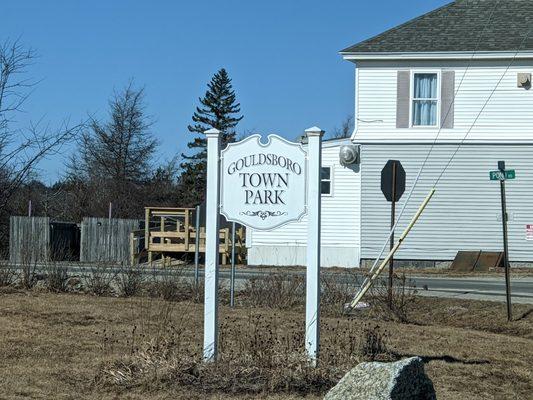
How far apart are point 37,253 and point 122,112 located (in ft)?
121

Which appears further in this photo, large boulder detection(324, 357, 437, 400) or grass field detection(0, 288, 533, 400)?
grass field detection(0, 288, 533, 400)

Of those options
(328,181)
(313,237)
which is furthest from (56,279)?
(328,181)

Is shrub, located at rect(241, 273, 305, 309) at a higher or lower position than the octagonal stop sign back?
lower

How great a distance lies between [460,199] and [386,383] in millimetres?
24479

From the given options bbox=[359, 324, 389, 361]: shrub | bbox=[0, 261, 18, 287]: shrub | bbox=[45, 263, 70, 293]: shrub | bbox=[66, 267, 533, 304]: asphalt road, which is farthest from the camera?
bbox=[66, 267, 533, 304]: asphalt road

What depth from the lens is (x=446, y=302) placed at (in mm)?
15883

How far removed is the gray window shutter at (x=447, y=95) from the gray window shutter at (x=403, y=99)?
1159mm

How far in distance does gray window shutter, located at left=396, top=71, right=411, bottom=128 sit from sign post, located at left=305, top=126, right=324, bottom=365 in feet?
71.3

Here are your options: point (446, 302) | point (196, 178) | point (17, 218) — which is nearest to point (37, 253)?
point (446, 302)

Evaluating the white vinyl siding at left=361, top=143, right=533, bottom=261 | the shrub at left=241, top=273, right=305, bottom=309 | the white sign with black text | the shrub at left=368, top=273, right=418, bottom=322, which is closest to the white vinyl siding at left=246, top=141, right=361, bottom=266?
the white vinyl siding at left=361, top=143, right=533, bottom=261

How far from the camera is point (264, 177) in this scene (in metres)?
9.14

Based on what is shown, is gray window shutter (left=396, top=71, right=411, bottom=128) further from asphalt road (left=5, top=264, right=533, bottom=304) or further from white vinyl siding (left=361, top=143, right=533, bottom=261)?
asphalt road (left=5, top=264, right=533, bottom=304)

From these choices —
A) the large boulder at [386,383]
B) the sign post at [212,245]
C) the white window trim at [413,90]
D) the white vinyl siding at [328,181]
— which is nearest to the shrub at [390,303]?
the sign post at [212,245]

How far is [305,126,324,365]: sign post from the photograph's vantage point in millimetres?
8867
